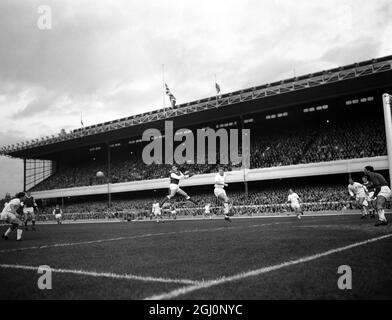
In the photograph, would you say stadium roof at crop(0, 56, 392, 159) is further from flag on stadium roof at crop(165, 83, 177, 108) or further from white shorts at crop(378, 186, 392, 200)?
white shorts at crop(378, 186, 392, 200)

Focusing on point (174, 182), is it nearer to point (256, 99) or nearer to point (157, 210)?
point (157, 210)

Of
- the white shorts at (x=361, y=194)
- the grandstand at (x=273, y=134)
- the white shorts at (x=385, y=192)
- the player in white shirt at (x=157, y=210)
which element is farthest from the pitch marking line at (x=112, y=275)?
the grandstand at (x=273, y=134)

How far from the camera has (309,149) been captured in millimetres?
38625

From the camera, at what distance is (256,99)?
124ft

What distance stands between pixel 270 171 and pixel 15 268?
112ft

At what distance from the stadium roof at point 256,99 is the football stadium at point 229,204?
16cm

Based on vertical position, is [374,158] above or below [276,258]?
above

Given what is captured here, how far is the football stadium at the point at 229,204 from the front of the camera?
15.1 feet

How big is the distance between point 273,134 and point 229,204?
49.1ft

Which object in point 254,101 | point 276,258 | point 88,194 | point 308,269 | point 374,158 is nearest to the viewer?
point 308,269
